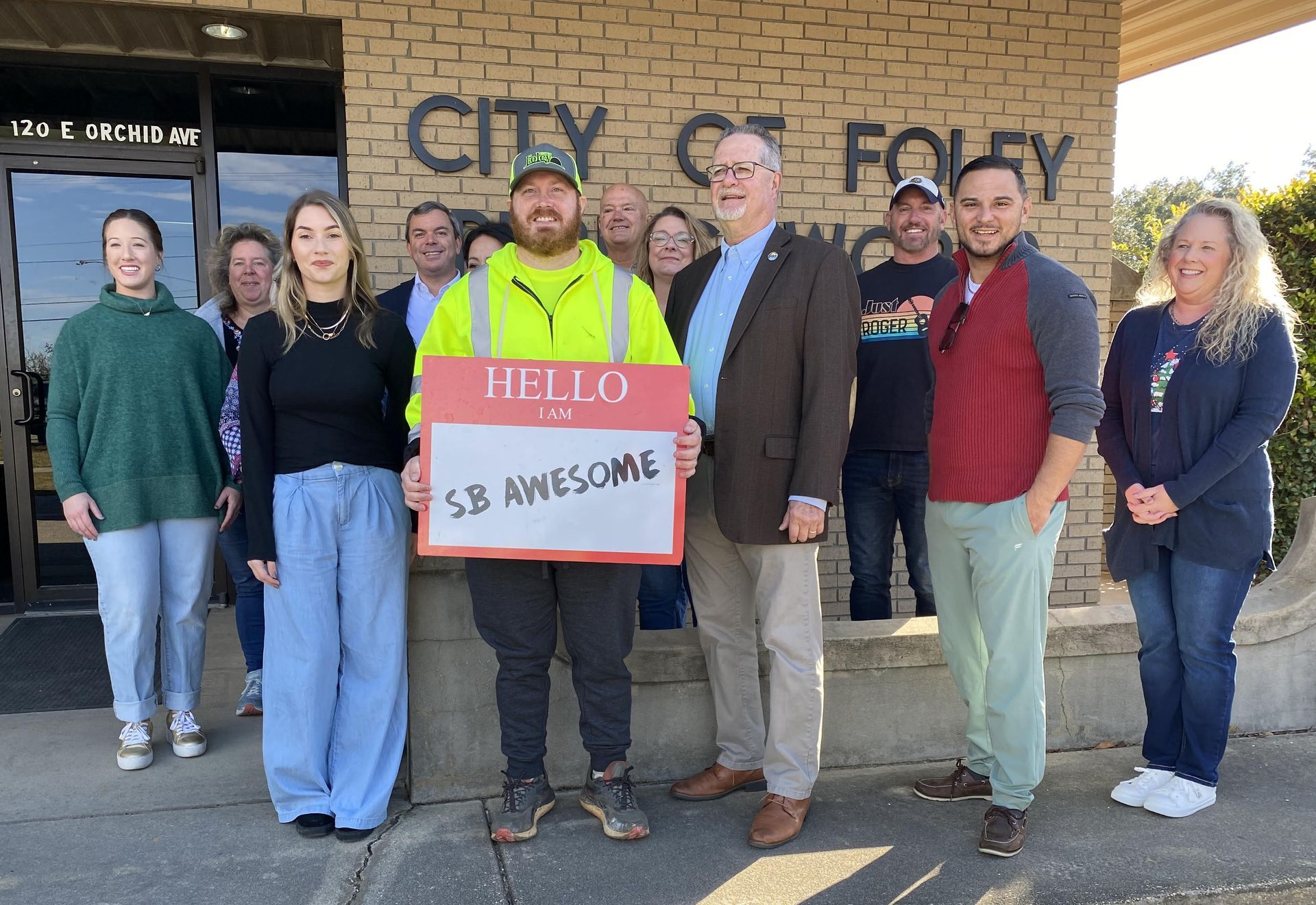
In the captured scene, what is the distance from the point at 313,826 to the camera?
293 centimetres

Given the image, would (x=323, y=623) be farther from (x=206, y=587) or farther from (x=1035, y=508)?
(x=1035, y=508)

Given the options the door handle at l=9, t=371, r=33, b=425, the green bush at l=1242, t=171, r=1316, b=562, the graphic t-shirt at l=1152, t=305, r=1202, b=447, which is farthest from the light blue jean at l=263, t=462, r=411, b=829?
the green bush at l=1242, t=171, r=1316, b=562

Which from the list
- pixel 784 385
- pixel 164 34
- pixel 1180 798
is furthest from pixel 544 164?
pixel 164 34

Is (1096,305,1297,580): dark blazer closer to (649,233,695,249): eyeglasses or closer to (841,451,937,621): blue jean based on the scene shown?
(841,451,937,621): blue jean

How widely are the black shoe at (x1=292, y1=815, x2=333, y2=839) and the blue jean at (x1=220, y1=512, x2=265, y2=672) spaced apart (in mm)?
1132

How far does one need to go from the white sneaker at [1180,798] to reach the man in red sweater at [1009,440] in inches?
19.6

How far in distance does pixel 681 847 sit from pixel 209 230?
15.1ft

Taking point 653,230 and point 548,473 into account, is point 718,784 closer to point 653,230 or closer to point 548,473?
point 548,473

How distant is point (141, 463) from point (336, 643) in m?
1.04

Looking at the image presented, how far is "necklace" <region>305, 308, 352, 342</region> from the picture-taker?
9.46ft

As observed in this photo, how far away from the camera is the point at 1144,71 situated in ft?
25.2

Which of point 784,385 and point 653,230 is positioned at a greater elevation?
point 653,230

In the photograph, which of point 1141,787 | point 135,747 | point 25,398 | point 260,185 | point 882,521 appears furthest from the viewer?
point 260,185

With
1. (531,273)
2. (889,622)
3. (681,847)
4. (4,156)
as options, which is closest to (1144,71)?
(889,622)
